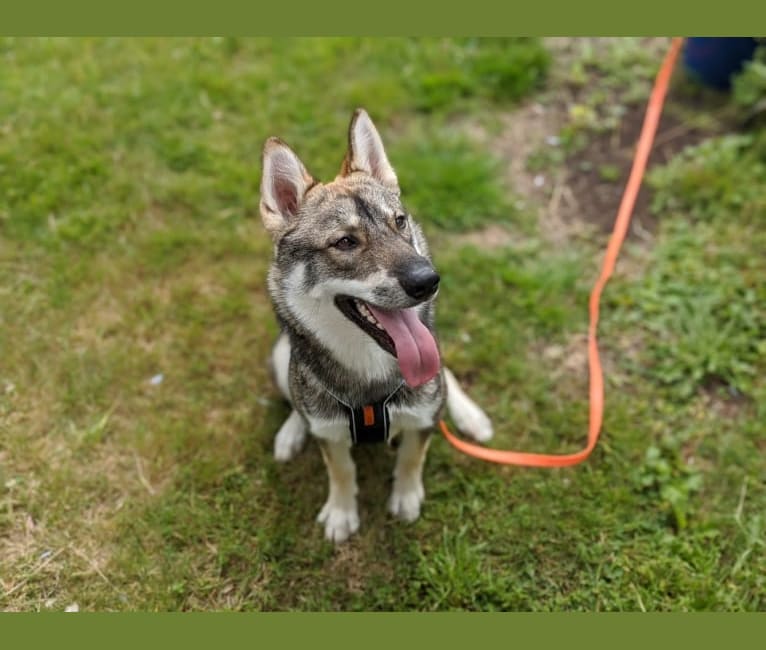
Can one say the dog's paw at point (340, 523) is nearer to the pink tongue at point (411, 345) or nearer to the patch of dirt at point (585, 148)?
the pink tongue at point (411, 345)

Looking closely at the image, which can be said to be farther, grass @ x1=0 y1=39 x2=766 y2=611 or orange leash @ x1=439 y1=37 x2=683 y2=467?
orange leash @ x1=439 y1=37 x2=683 y2=467

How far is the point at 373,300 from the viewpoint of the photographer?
3.07 metres

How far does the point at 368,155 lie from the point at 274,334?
69.5 inches

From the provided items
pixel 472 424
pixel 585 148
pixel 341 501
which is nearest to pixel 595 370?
pixel 472 424

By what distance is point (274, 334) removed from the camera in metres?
4.95

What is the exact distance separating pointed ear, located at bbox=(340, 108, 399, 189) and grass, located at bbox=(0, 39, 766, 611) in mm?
1600

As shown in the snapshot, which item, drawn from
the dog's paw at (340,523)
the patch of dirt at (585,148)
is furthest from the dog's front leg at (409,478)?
the patch of dirt at (585,148)

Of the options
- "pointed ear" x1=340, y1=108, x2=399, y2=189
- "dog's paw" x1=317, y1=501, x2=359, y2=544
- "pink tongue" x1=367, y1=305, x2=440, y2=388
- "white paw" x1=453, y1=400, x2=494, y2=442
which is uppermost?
"pointed ear" x1=340, y1=108, x2=399, y2=189

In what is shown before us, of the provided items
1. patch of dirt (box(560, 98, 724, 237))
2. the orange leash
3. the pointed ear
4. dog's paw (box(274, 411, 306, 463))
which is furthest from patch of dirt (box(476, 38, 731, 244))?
dog's paw (box(274, 411, 306, 463))

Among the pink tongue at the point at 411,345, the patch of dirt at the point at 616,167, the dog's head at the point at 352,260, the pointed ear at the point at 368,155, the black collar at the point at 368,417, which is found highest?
the pointed ear at the point at 368,155

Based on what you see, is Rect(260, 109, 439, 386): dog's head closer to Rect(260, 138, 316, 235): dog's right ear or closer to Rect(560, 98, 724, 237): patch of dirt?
Rect(260, 138, 316, 235): dog's right ear

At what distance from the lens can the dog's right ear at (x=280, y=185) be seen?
338 cm

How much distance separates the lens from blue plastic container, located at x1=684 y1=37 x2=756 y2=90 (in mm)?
6082

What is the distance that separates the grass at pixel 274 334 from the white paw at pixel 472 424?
0.14m
